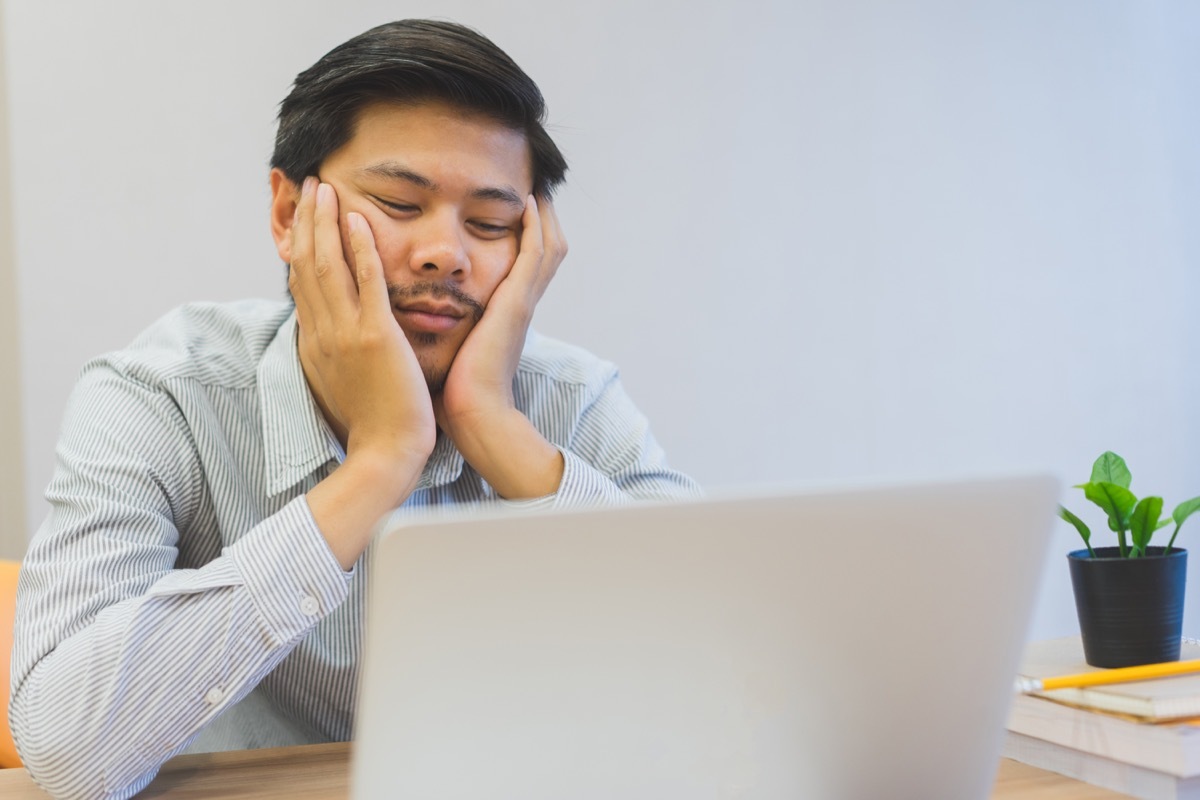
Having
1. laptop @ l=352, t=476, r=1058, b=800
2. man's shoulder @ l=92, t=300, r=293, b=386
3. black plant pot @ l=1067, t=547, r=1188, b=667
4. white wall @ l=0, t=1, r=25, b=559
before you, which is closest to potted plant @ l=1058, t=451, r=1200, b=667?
black plant pot @ l=1067, t=547, r=1188, b=667

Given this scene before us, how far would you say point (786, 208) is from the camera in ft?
8.55

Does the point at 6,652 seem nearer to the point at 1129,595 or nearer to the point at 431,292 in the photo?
the point at 431,292

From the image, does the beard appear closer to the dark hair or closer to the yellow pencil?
the dark hair

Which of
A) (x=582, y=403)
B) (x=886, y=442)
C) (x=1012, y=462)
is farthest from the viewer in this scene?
(x=1012, y=462)

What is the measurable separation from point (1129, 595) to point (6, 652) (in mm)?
1089

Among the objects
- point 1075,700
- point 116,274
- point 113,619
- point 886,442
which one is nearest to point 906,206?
point 886,442

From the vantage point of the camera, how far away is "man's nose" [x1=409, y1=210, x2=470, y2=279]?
1.21 m

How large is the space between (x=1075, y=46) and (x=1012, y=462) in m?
1.09

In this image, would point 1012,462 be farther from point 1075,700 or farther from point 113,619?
point 113,619

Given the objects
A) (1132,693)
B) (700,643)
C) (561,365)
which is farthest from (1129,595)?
(561,365)

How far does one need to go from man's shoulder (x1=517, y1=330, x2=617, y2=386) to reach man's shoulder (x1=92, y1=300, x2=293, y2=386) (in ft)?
1.03

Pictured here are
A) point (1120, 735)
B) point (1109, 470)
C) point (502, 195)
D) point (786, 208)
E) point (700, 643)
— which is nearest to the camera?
point (700, 643)

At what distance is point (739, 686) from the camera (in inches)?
22.3

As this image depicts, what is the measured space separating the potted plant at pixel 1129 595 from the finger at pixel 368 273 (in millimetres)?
687
